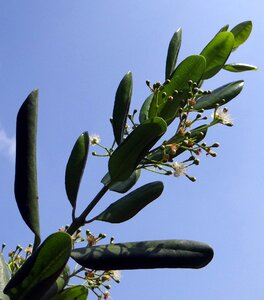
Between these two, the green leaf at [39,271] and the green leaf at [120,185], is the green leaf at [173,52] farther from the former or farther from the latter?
the green leaf at [39,271]

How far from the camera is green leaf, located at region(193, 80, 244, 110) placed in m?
2.78

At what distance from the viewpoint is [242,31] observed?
10.5ft

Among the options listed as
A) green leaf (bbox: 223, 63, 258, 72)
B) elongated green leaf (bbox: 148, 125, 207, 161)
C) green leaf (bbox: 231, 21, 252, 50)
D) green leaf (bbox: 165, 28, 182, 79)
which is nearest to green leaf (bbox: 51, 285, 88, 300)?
elongated green leaf (bbox: 148, 125, 207, 161)

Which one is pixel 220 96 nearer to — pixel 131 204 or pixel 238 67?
pixel 238 67

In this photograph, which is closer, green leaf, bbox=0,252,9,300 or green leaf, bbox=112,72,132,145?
green leaf, bbox=0,252,9,300

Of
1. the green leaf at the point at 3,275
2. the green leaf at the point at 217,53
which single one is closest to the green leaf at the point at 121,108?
the green leaf at the point at 217,53

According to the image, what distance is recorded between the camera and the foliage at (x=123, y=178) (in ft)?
6.39

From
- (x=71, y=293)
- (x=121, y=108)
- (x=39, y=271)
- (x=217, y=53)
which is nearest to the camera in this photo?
(x=39, y=271)

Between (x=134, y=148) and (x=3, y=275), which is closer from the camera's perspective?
(x=3, y=275)

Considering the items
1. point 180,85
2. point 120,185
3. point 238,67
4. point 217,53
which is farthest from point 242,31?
point 120,185

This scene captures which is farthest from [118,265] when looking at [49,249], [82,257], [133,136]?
[133,136]

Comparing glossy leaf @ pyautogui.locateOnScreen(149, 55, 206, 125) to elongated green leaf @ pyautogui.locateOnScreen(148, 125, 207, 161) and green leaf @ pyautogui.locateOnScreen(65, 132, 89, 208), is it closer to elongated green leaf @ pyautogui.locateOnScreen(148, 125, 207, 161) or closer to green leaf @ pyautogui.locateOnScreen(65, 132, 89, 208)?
elongated green leaf @ pyautogui.locateOnScreen(148, 125, 207, 161)

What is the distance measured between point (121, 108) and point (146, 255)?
0.73 metres

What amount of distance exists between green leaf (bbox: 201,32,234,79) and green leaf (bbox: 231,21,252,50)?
1.44 ft
